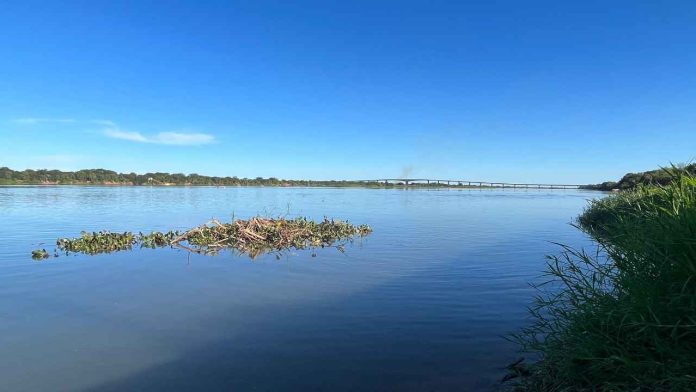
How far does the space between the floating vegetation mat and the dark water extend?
1674 mm

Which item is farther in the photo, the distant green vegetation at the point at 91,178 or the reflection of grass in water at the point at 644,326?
the distant green vegetation at the point at 91,178

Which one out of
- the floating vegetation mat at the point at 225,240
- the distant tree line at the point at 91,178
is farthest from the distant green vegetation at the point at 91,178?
the floating vegetation mat at the point at 225,240

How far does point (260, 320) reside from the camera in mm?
11031

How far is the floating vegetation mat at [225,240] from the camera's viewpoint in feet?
71.5

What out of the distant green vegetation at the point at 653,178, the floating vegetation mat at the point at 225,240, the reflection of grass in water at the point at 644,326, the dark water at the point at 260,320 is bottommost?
the dark water at the point at 260,320

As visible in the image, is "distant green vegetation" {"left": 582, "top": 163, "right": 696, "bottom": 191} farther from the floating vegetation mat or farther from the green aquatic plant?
the green aquatic plant

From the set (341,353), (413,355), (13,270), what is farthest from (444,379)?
(13,270)

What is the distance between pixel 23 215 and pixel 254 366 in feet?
131

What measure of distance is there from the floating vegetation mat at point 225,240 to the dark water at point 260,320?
1674mm

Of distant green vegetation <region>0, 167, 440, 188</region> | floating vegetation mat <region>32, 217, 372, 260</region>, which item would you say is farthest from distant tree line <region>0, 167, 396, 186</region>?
floating vegetation mat <region>32, 217, 372, 260</region>

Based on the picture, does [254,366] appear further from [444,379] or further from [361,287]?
[361,287]

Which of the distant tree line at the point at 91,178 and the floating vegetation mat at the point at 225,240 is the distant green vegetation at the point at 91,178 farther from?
the floating vegetation mat at the point at 225,240

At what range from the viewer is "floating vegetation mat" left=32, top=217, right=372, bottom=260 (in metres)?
21.8

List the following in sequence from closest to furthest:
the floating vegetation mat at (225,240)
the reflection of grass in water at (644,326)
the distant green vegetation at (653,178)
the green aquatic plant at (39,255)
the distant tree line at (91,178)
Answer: the reflection of grass in water at (644,326) < the distant green vegetation at (653,178) < the green aquatic plant at (39,255) < the floating vegetation mat at (225,240) < the distant tree line at (91,178)
